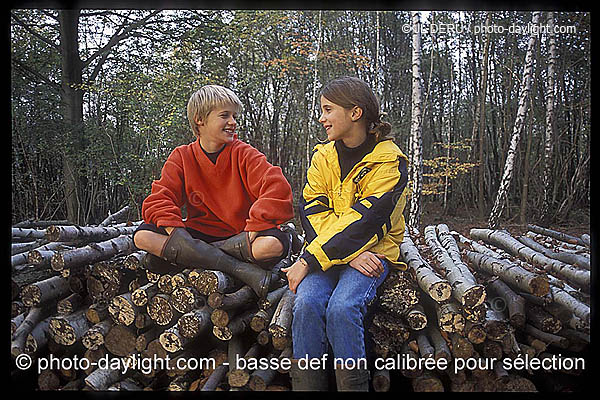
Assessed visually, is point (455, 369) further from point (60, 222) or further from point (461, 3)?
point (60, 222)

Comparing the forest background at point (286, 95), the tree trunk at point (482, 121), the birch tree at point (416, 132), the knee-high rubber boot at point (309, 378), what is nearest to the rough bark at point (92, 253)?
the forest background at point (286, 95)

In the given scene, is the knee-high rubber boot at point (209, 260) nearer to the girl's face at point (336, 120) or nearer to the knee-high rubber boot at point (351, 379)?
the knee-high rubber boot at point (351, 379)

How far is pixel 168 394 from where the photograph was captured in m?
2.80

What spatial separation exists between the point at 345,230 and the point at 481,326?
0.82 m

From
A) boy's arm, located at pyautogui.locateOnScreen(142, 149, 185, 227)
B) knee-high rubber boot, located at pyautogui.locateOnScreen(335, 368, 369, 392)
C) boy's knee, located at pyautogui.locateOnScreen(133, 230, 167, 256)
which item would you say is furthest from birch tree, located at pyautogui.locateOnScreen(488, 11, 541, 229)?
boy's knee, located at pyautogui.locateOnScreen(133, 230, 167, 256)

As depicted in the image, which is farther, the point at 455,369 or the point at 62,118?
the point at 62,118

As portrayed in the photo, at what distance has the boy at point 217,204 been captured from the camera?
9.12 feet

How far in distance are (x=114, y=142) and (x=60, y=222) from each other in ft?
1.84

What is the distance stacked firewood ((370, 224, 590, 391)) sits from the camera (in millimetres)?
2582

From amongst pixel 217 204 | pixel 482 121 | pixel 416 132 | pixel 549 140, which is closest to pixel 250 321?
pixel 217 204

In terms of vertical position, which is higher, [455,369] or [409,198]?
[409,198]

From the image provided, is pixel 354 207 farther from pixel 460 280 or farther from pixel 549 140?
pixel 549 140

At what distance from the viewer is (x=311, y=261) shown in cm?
265

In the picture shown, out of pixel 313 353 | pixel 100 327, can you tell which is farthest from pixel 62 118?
pixel 313 353
